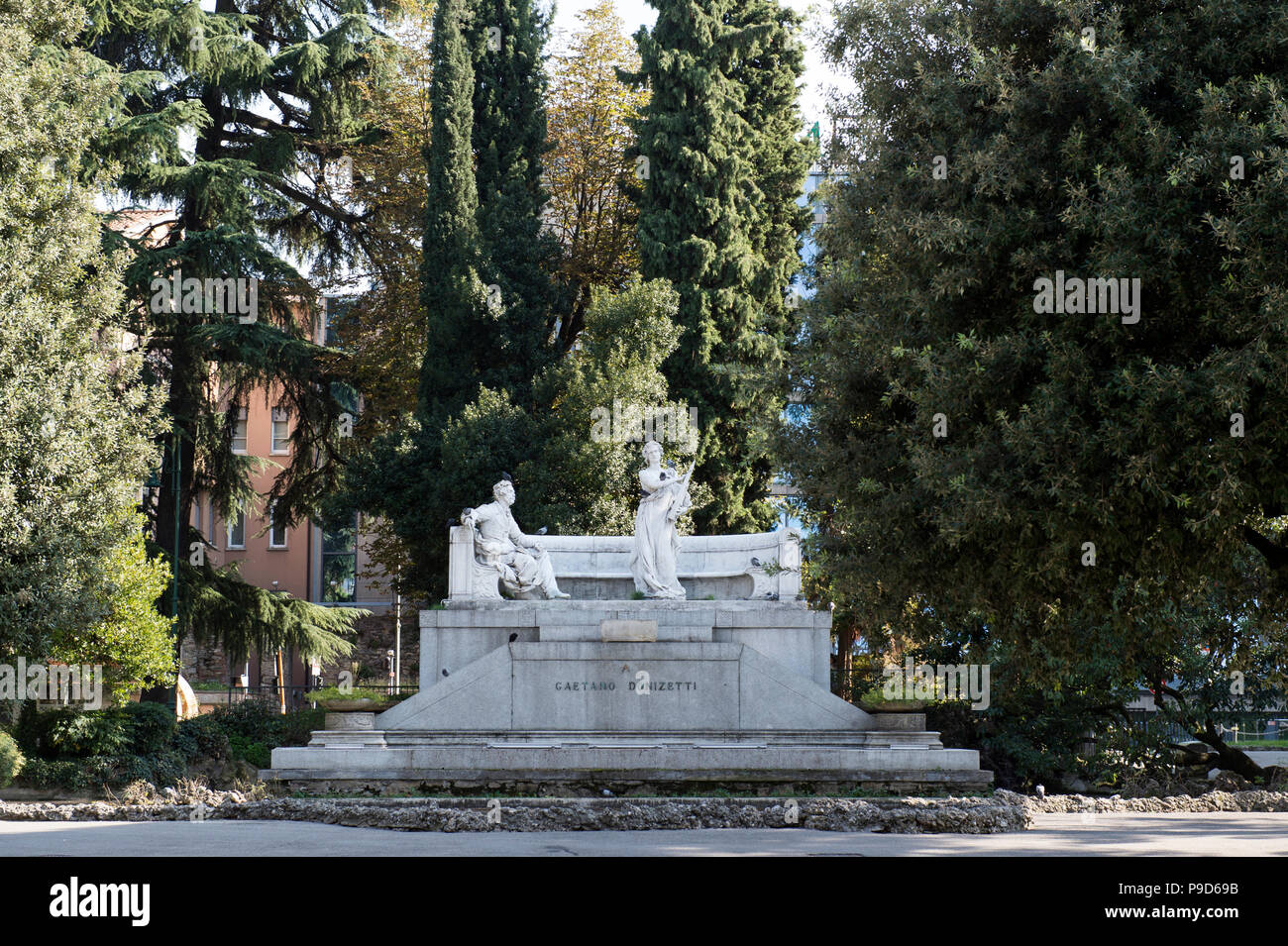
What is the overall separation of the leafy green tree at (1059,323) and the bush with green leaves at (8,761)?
11722mm

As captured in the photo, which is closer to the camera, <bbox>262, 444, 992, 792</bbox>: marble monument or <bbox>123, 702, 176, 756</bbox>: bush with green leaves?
<bbox>262, 444, 992, 792</bbox>: marble monument

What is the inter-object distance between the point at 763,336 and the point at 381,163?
11.4 m

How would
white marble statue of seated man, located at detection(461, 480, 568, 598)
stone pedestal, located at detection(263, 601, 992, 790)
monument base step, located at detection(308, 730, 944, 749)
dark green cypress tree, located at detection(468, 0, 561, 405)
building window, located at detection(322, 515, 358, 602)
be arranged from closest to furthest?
1. stone pedestal, located at detection(263, 601, 992, 790)
2. monument base step, located at detection(308, 730, 944, 749)
3. white marble statue of seated man, located at detection(461, 480, 568, 598)
4. dark green cypress tree, located at detection(468, 0, 561, 405)
5. building window, located at detection(322, 515, 358, 602)

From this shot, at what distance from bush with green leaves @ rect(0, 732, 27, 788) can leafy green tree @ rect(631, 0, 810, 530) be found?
603 inches

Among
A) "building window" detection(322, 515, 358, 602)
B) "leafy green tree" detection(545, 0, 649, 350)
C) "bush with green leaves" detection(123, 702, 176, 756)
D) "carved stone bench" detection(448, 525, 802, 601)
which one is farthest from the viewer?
"building window" detection(322, 515, 358, 602)

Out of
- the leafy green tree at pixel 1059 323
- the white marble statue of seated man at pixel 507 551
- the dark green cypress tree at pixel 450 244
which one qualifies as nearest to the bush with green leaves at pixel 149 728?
the white marble statue of seated man at pixel 507 551

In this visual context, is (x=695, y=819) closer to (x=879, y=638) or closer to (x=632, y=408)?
(x=879, y=638)

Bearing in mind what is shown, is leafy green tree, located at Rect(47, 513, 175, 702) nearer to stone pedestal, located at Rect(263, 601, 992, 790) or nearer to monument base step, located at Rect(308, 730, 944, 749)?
monument base step, located at Rect(308, 730, 944, 749)

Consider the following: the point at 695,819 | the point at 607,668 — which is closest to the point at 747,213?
the point at 607,668

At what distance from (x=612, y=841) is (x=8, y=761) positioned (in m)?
10.6

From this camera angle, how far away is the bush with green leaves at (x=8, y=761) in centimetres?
1797

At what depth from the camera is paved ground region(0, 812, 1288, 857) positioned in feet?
33.6

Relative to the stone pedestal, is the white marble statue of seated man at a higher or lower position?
higher

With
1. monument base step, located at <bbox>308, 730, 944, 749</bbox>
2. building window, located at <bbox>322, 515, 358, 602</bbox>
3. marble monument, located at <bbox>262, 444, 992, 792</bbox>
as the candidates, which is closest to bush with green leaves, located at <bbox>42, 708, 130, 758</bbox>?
monument base step, located at <bbox>308, 730, 944, 749</bbox>
